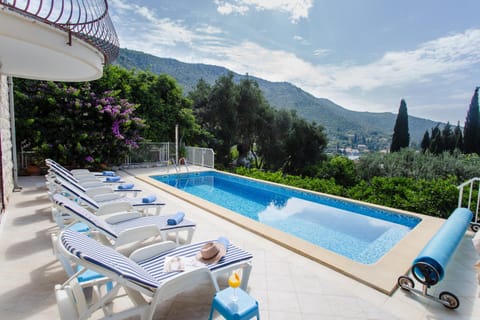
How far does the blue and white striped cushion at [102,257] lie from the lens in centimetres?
180

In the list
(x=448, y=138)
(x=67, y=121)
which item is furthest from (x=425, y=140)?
(x=67, y=121)

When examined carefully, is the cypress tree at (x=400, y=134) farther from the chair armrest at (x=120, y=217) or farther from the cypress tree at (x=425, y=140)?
the chair armrest at (x=120, y=217)

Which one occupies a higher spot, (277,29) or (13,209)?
(277,29)

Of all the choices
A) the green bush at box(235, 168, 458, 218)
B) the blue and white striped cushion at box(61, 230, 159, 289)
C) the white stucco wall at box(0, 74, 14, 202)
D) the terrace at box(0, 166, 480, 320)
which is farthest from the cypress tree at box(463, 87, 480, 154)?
the white stucco wall at box(0, 74, 14, 202)

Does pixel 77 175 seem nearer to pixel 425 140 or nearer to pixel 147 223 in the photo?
pixel 147 223

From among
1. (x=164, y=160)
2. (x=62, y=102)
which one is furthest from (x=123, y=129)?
(x=164, y=160)

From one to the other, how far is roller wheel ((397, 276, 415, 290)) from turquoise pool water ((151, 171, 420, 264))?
5.69ft

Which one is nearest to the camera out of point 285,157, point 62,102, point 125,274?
point 125,274

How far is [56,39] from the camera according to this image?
137 inches

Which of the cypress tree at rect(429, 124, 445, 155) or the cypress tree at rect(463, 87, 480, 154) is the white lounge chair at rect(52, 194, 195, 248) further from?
the cypress tree at rect(463, 87, 480, 154)

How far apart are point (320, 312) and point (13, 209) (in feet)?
21.0

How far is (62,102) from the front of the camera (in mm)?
9320

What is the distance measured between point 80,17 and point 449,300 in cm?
654

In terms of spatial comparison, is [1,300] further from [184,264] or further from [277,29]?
[277,29]
